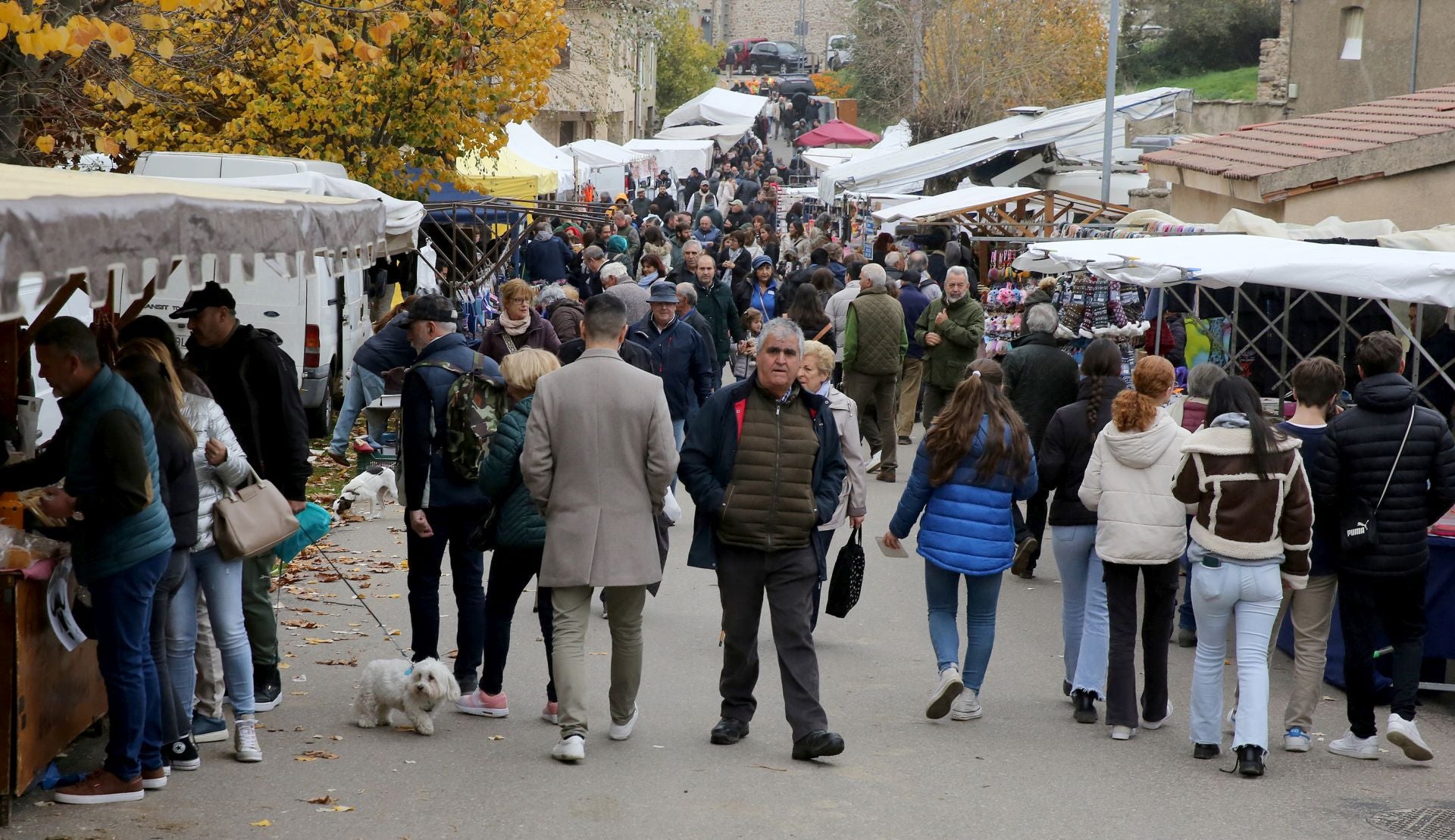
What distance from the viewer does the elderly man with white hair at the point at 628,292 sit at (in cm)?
1261

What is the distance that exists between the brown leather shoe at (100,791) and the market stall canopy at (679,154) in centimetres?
3625

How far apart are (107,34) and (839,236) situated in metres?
23.5

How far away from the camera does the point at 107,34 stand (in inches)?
316

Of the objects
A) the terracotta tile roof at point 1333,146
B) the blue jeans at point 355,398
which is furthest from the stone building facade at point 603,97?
the blue jeans at point 355,398

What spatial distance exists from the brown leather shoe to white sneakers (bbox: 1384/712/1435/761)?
514cm

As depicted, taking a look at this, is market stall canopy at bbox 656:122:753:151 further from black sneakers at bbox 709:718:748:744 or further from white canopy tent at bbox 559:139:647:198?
black sneakers at bbox 709:718:748:744

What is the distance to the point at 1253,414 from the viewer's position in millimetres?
6324

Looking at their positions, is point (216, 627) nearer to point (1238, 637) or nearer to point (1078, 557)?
point (1078, 557)

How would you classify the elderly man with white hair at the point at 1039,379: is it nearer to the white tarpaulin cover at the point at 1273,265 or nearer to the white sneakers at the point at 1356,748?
the white tarpaulin cover at the point at 1273,265

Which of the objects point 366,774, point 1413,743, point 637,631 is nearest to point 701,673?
point 637,631

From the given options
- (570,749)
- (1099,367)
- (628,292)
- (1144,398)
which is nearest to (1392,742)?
(1144,398)

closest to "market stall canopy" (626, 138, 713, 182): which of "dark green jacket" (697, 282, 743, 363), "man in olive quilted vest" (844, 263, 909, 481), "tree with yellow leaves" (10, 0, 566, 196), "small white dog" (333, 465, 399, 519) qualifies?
"tree with yellow leaves" (10, 0, 566, 196)

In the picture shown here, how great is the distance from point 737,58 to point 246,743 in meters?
84.2

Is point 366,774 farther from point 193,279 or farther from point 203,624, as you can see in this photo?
point 193,279
